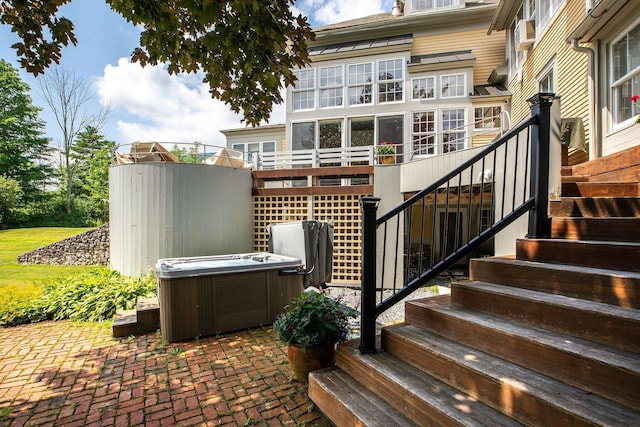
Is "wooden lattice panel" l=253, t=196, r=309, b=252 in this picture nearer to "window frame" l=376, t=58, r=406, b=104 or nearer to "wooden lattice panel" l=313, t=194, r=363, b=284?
"wooden lattice panel" l=313, t=194, r=363, b=284

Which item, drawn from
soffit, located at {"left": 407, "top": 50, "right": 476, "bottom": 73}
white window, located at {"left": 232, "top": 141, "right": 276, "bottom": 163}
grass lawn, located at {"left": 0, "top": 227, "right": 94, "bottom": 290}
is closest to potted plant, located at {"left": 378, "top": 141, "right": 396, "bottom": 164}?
soffit, located at {"left": 407, "top": 50, "right": 476, "bottom": 73}

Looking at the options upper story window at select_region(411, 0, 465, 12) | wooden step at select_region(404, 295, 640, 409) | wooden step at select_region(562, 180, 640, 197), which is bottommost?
wooden step at select_region(404, 295, 640, 409)

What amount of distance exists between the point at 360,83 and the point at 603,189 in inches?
353

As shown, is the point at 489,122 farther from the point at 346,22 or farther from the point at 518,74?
the point at 346,22

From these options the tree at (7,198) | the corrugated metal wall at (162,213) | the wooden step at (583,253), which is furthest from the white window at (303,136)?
the tree at (7,198)

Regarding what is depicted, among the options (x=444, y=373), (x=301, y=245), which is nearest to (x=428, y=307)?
(x=444, y=373)

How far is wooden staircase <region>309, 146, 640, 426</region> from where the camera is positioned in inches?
58.1

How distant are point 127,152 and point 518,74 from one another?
34.7 ft

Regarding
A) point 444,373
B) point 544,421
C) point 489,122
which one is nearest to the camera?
point 544,421

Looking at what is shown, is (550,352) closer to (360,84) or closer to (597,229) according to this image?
(597,229)

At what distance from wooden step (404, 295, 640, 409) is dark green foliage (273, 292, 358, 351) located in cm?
Result: 86

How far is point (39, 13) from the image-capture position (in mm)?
2740

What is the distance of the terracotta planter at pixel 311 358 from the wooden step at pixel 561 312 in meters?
1.22

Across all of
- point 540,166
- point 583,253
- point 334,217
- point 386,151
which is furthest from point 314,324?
point 386,151
